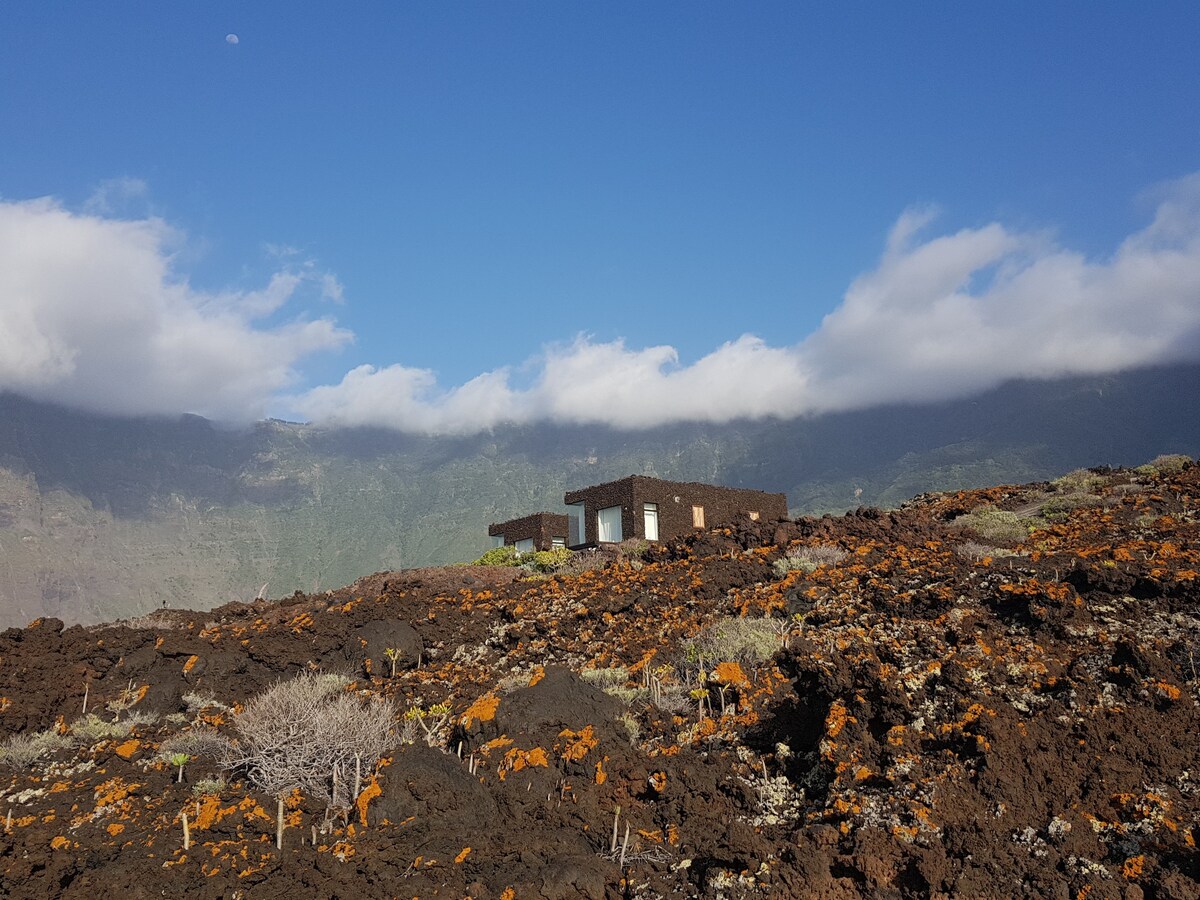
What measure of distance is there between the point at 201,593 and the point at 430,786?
12283 cm

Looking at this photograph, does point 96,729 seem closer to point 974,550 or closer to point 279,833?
point 279,833

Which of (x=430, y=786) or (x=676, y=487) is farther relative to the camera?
(x=676, y=487)

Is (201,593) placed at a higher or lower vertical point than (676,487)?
lower

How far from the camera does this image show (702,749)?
28.7ft

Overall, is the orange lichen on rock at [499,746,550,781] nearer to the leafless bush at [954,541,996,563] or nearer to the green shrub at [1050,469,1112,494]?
the leafless bush at [954,541,996,563]

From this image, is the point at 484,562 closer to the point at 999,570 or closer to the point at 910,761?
the point at 999,570

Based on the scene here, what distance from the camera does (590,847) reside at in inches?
277

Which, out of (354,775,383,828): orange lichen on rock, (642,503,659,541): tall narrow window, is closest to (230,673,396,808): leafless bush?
(354,775,383,828): orange lichen on rock

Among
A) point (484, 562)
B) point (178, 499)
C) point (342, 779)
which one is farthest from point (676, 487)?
point (178, 499)

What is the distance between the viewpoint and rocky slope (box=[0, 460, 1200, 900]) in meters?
6.25

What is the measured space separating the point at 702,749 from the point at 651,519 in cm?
2975

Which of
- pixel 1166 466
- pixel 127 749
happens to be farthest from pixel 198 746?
pixel 1166 466

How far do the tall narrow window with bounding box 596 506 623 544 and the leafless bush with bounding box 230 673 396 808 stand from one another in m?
28.6

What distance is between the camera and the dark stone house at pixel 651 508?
3812 centimetres
